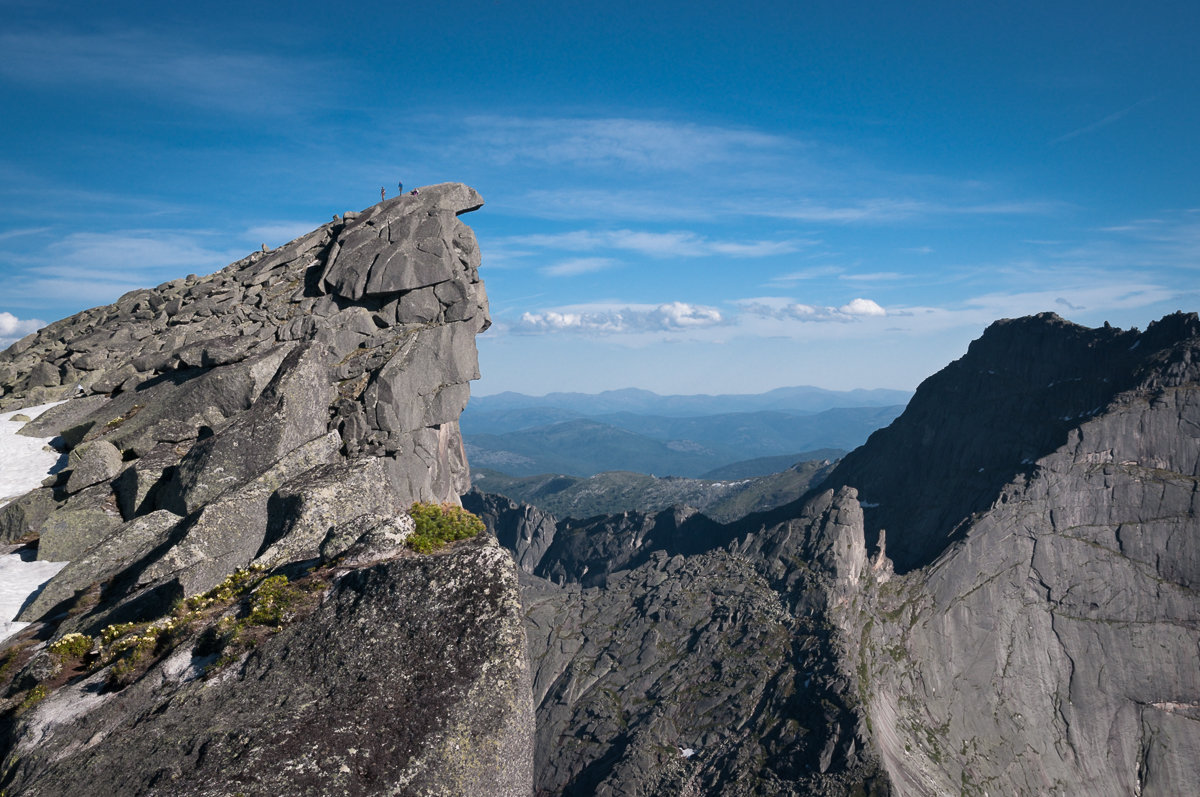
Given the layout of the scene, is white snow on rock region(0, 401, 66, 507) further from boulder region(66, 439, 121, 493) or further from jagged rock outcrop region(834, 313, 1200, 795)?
jagged rock outcrop region(834, 313, 1200, 795)

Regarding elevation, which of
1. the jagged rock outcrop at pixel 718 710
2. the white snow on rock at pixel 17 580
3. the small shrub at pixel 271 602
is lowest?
the jagged rock outcrop at pixel 718 710

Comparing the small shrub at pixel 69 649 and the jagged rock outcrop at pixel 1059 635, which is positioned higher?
the small shrub at pixel 69 649

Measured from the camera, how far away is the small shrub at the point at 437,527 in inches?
703

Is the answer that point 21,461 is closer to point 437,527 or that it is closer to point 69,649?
point 69,649

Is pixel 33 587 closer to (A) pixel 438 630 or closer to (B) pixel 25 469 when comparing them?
(B) pixel 25 469

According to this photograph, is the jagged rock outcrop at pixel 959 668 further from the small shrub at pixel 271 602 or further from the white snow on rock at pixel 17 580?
the small shrub at pixel 271 602

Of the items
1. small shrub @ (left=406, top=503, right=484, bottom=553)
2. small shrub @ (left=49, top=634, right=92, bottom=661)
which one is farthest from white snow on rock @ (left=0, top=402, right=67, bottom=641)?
small shrub @ (left=406, top=503, right=484, bottom=553)

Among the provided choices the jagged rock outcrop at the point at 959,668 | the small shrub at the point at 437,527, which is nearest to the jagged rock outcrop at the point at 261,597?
the small shrub at the point at 437,527

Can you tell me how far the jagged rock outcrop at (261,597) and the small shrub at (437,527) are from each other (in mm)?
423

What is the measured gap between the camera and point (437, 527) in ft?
61.6

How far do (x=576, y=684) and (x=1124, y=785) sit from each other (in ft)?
450

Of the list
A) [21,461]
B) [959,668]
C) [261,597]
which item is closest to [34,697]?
[261,597]

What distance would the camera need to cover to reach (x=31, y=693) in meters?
15.6

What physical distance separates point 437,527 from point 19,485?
30.7 metres
